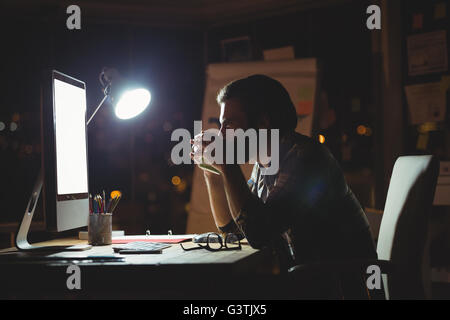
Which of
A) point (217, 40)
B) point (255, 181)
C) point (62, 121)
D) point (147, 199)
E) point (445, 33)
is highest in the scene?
point (217, 40)

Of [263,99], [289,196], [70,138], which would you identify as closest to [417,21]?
[263,99]

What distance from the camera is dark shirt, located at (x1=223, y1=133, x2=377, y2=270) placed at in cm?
132

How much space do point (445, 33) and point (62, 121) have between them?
2543 mm

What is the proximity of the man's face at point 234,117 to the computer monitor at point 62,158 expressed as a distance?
1.60ft

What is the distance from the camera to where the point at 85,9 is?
3.74 metres

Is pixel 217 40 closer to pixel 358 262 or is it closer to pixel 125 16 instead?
pixel 125 16

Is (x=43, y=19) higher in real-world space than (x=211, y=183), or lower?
higher

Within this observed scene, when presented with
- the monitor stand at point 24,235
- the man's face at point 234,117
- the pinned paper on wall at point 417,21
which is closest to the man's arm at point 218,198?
the man's face at point 234,117

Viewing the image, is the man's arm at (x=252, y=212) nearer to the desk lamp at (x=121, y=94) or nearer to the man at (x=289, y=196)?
the man at (x=289, y=196)

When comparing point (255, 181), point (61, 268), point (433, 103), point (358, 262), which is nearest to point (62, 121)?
point (61, 268)

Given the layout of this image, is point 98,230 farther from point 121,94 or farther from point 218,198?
point 121,94

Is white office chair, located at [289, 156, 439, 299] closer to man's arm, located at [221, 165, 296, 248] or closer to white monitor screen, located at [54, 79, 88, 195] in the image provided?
man's arm, located at [221, 165, 296, 248]

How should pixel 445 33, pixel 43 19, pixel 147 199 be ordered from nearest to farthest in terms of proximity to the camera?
pixel 445 33, pixel 43 19, pixel 147 199

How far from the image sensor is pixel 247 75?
346 cm
